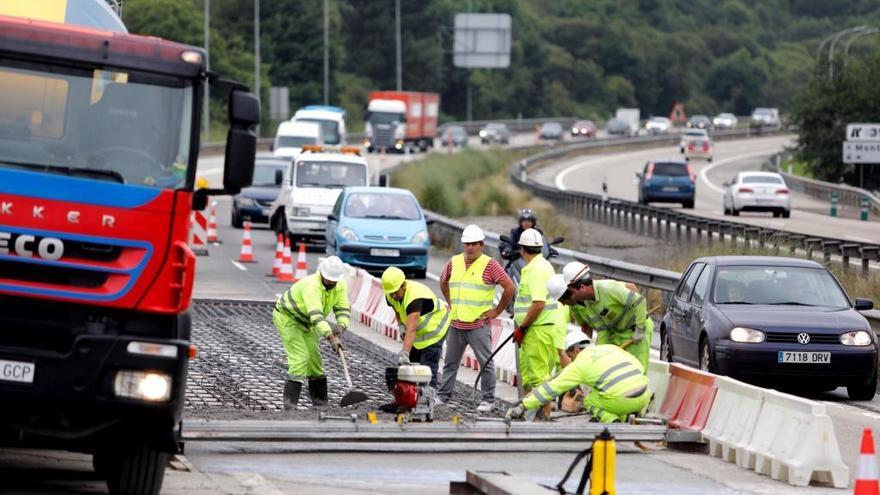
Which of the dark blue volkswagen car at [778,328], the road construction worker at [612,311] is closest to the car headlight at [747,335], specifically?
the dark blue volkswagen car at [778,328]

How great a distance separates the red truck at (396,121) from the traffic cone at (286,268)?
54623 millimetres

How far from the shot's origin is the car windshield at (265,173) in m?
44.5

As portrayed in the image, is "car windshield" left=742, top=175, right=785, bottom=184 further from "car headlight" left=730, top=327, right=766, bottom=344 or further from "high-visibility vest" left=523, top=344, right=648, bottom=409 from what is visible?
"high-visibility vest" left=523, top=344, right=648, bottom=409

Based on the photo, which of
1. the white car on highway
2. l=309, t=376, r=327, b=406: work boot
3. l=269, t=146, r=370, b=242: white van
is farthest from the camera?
the white car on highway

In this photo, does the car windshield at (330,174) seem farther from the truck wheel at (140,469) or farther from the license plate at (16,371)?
the license plate at (16,371)

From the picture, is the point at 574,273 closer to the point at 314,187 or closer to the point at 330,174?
the point at 314,187

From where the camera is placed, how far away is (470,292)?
16359 mm

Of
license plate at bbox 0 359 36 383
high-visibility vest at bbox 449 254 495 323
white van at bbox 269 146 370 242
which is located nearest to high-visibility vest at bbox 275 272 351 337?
high-visibility vest at bbox 449 254 495 323

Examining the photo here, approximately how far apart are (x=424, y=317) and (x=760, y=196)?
1497 inches

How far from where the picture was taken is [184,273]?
10156 millimetres

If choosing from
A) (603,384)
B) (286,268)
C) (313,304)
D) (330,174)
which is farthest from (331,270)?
(330,174)

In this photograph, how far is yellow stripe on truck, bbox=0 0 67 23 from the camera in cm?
1198

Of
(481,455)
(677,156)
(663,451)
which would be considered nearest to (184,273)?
(481,455)

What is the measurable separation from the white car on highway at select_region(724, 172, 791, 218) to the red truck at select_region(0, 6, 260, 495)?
43327 mm
